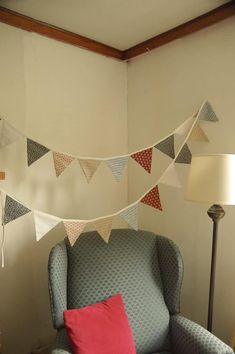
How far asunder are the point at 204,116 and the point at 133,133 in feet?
2.38

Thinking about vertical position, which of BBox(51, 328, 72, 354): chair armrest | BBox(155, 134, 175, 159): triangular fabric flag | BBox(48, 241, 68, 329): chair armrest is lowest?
BBox(51, 328, 72, 354): chair armrest

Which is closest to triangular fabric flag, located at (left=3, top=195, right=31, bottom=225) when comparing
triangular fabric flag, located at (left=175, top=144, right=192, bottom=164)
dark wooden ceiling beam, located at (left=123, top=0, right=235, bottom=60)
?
triangular fabric flag, located at (left=175, top=144, right=192, bottom=164)

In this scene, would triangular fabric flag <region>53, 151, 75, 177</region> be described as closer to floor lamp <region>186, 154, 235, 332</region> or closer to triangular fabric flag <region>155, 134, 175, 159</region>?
triangular fabric flag <region>155, 134, 175, 159</region>

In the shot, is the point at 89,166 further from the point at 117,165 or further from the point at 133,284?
the point at 133,284

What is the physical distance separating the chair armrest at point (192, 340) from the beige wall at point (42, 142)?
886 millimetres

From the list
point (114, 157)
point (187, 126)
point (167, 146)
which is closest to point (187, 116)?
point (187, 126)

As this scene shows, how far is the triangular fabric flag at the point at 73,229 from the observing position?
58.5 inches

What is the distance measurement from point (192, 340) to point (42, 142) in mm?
1439

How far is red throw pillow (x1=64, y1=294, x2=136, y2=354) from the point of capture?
1337mm

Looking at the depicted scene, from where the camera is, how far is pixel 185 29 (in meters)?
1.87

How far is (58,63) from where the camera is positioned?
1.95 metres

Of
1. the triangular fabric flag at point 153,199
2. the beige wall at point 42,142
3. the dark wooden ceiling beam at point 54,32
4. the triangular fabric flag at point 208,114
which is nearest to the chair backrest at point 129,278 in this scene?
the triangular fabric flag at point 153,199

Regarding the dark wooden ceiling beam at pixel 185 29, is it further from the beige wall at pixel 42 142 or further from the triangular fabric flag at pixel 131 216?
the triangular fabric flag at pixel 131 216

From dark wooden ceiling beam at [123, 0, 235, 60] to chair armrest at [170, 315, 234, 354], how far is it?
176 cm
